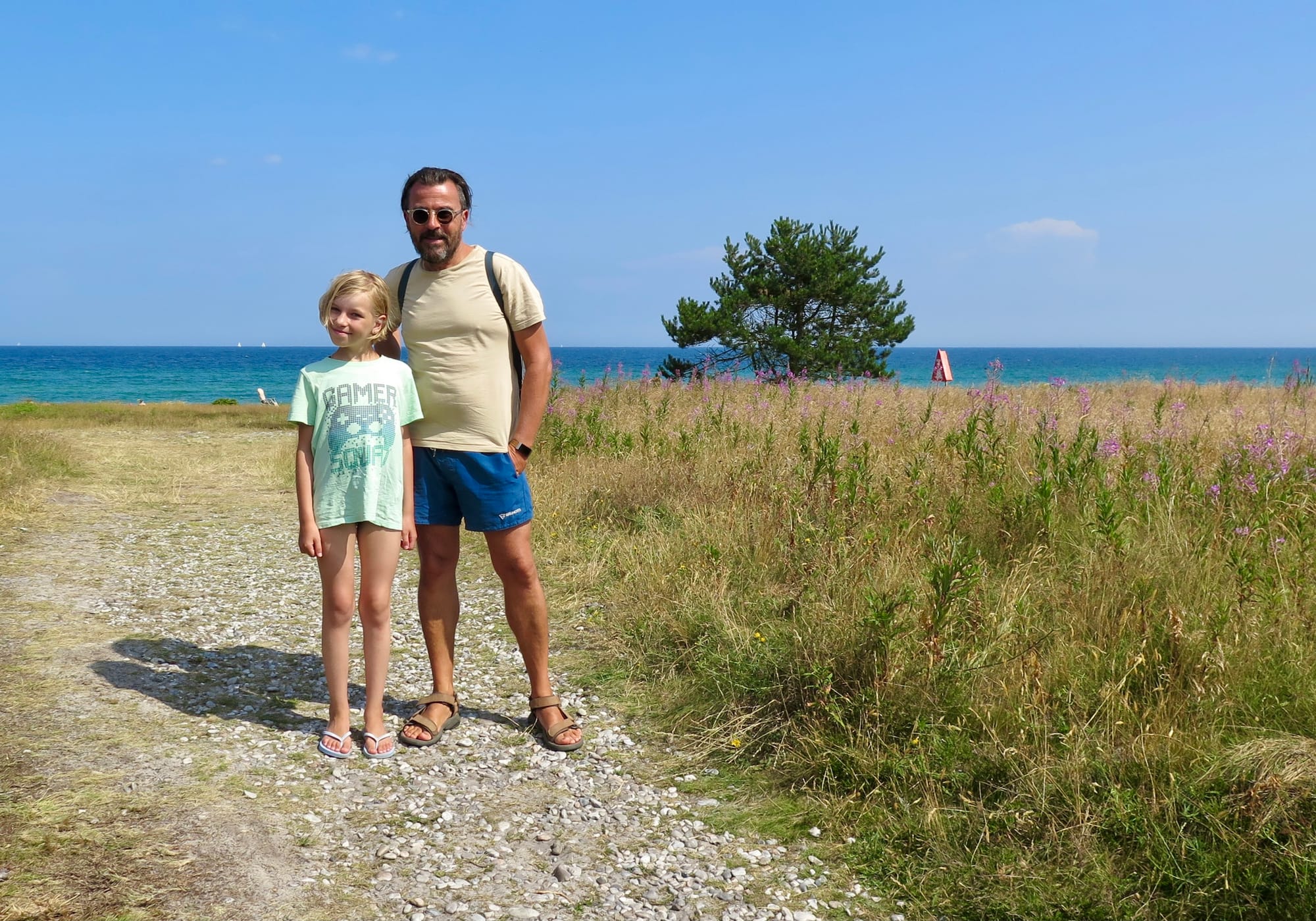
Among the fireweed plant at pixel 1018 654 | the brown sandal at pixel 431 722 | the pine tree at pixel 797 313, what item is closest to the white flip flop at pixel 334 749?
the brown sandal at pixel 431 722

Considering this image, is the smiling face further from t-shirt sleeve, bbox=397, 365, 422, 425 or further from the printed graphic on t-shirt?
the printed graphic on t-shirt

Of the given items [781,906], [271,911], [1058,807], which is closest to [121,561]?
[271,911]

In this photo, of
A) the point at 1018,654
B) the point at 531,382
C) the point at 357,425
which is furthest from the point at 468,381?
the point at 1018,654

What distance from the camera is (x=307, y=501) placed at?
394 cm

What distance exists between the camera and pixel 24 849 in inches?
122

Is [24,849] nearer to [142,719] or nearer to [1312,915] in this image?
[142,719]

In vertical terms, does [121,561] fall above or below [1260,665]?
below

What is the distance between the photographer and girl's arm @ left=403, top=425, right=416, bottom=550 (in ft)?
13.4

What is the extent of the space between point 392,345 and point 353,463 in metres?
0.62

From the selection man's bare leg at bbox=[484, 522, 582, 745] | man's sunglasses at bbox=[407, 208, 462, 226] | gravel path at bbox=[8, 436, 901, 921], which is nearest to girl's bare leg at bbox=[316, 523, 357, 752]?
gravel path at bbox=[8, 436, 901, 921]

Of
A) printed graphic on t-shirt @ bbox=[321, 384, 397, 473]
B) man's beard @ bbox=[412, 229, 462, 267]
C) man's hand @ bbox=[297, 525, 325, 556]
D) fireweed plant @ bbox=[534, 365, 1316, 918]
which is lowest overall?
fireweed plant @ bbox=[534, 365, 1316, 918]

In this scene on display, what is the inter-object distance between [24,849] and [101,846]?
0.24 m

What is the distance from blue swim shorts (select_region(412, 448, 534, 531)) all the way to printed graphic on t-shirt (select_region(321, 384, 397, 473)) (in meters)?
0.21

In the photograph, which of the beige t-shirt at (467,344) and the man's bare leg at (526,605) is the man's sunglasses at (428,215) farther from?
the man's bare leg at (526,605)
